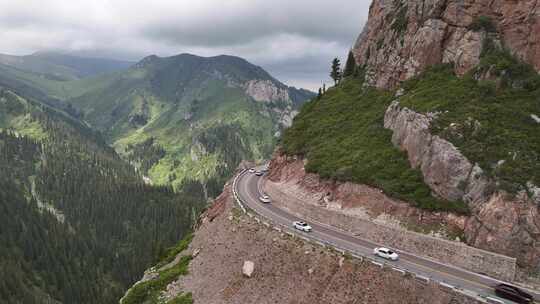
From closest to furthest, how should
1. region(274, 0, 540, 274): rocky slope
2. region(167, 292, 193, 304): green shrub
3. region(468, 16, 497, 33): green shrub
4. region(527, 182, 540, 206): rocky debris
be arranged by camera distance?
region(527, 182, 540, 206): rocky debris → region(274, 0, 540, 274): rocky slope → region(167, 292, 193, 304): green shrub → region(468, 16, 497, 33): green shrub

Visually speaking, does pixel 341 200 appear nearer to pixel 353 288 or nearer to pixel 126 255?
pixel 353 288

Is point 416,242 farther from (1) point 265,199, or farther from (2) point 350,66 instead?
(2) point 350,66

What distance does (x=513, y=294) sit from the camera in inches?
1227

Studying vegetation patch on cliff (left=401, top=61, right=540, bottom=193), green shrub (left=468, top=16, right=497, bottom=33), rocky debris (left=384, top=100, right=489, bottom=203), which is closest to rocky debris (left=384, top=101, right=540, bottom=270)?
rocky debris (left=384, top=100, right=489, bottom=203)

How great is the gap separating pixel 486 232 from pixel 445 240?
440 centimetres

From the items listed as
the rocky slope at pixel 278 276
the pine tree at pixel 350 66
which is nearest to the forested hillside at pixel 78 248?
the rocky slope at pixel 278 276

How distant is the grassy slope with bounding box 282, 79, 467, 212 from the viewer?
48.6m

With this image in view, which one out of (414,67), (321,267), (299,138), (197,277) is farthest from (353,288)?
(414,67)

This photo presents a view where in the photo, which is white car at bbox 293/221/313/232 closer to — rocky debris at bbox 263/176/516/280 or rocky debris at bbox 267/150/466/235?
rocky debris at bbox 263/176/516/280

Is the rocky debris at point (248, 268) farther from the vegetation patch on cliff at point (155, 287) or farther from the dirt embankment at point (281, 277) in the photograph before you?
the vegetation patch on cliff at point (155, 287)

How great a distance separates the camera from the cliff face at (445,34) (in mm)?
56625

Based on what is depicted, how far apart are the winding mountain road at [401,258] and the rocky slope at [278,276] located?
108 inches

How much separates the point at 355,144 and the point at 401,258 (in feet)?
93.2

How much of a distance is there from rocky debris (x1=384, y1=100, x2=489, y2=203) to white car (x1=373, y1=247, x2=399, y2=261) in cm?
1153
